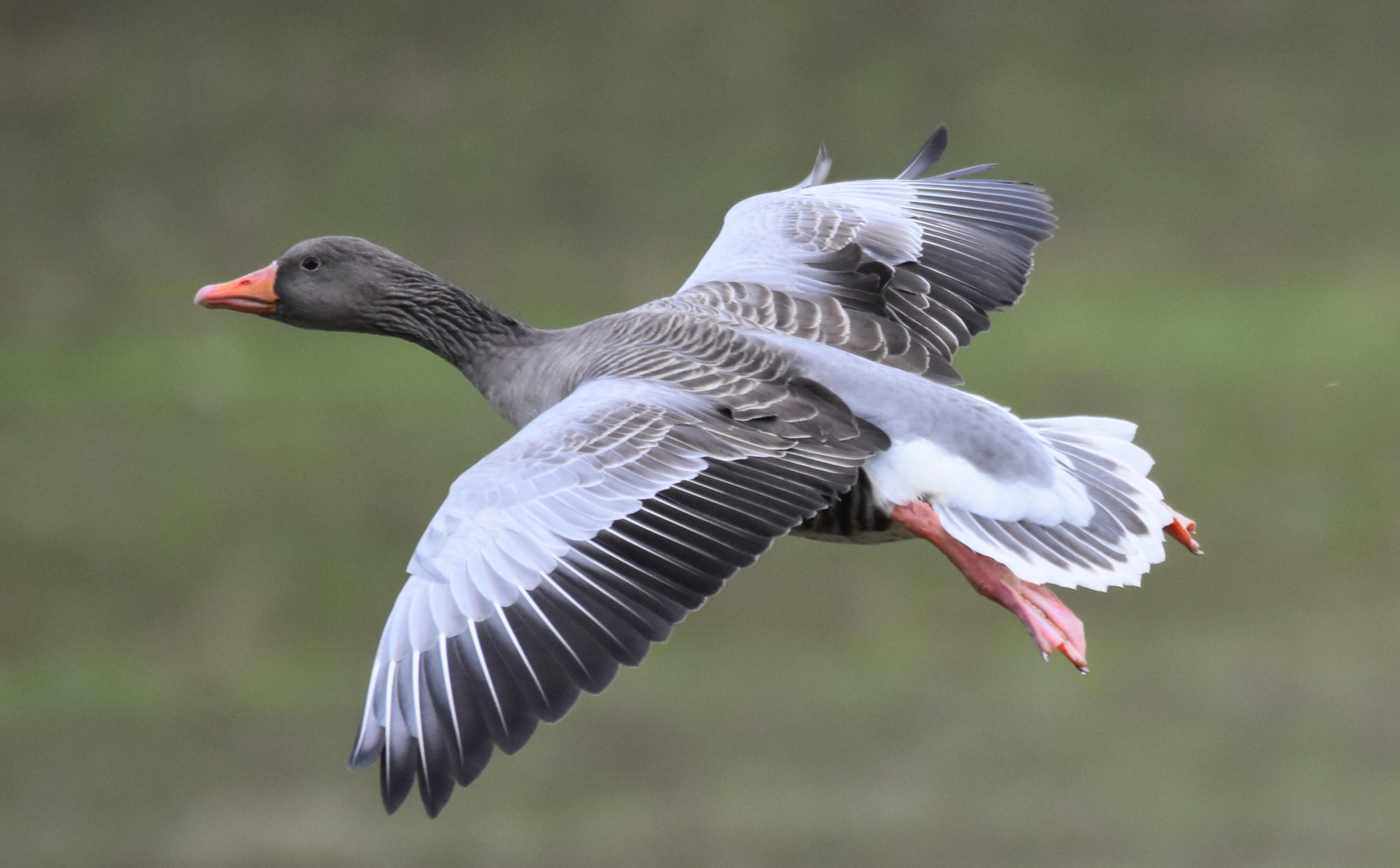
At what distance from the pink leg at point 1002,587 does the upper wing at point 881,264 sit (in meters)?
0.85

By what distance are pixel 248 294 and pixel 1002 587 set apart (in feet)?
9.87

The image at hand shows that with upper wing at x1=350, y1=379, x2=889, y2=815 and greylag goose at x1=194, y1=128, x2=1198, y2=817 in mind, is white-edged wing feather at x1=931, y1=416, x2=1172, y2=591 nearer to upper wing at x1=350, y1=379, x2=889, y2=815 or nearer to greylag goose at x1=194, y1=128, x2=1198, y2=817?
greylag goose at x1=194, y1=128, x2=1198, y2=817

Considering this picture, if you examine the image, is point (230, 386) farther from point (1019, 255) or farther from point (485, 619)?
point (485, 619)

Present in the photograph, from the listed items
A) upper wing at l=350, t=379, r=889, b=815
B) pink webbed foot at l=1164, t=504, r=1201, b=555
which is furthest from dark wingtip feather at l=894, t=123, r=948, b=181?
upper wing at l=350, t=379, r=889, b=815

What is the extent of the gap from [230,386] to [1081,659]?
471 inches

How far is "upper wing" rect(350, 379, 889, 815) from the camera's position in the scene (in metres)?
4.80

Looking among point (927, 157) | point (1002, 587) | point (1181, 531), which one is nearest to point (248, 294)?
point (1002, 587)

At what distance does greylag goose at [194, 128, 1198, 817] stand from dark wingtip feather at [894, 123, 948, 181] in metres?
0.77

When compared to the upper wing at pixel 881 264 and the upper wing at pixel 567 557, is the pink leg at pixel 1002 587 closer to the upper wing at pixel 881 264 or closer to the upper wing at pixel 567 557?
the upper wing at pixel 567 557

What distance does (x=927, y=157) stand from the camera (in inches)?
331

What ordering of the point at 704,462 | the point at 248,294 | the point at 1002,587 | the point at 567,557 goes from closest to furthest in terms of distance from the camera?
the point at 567,557 → the point at 704,462 → the point at 1002,587 → the point at 248,294

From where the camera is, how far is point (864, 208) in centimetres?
765

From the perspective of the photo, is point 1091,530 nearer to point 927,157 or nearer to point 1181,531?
point 1181,531

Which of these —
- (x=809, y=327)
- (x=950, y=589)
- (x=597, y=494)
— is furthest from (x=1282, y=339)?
(x=597, y=494)
